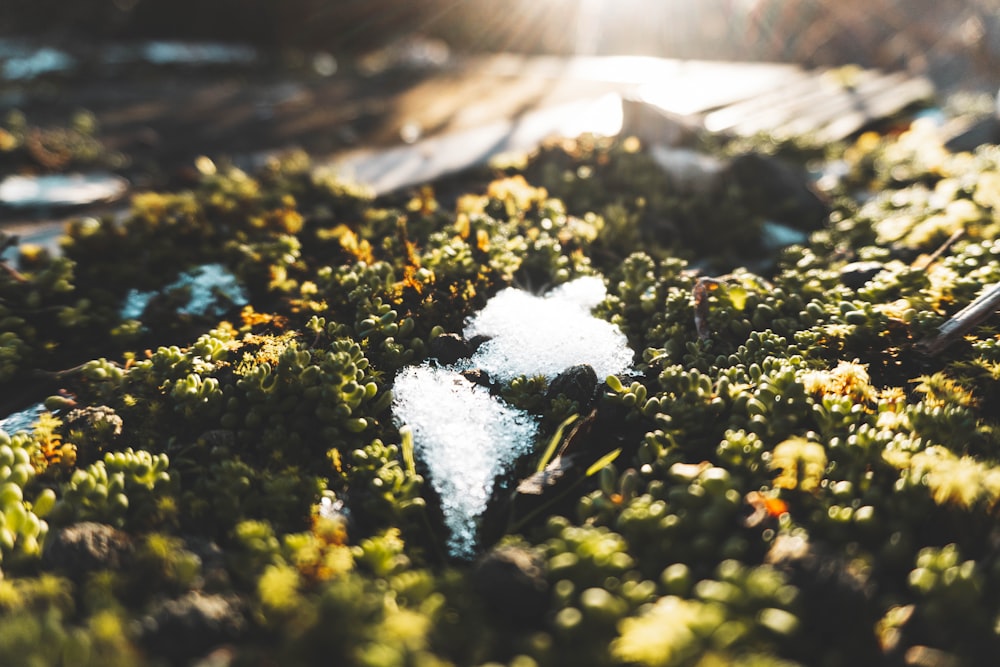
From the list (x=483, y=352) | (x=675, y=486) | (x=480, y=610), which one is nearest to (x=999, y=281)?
(x=675, y=486)

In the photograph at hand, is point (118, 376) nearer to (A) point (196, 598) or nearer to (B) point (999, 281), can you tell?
(A) point (196, 598)

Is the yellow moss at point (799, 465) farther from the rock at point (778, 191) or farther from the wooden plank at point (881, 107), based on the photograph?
the wooden plank at point (881, 107)

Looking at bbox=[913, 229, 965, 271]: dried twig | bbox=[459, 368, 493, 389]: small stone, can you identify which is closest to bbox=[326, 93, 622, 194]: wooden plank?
bbox=[459, 368, 493, 389]: small stone

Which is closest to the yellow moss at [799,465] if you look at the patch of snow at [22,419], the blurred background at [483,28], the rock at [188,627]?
the rock at [188,627]

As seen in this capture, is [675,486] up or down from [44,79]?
down

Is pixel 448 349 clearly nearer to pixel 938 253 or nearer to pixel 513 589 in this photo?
pixel 513 589
